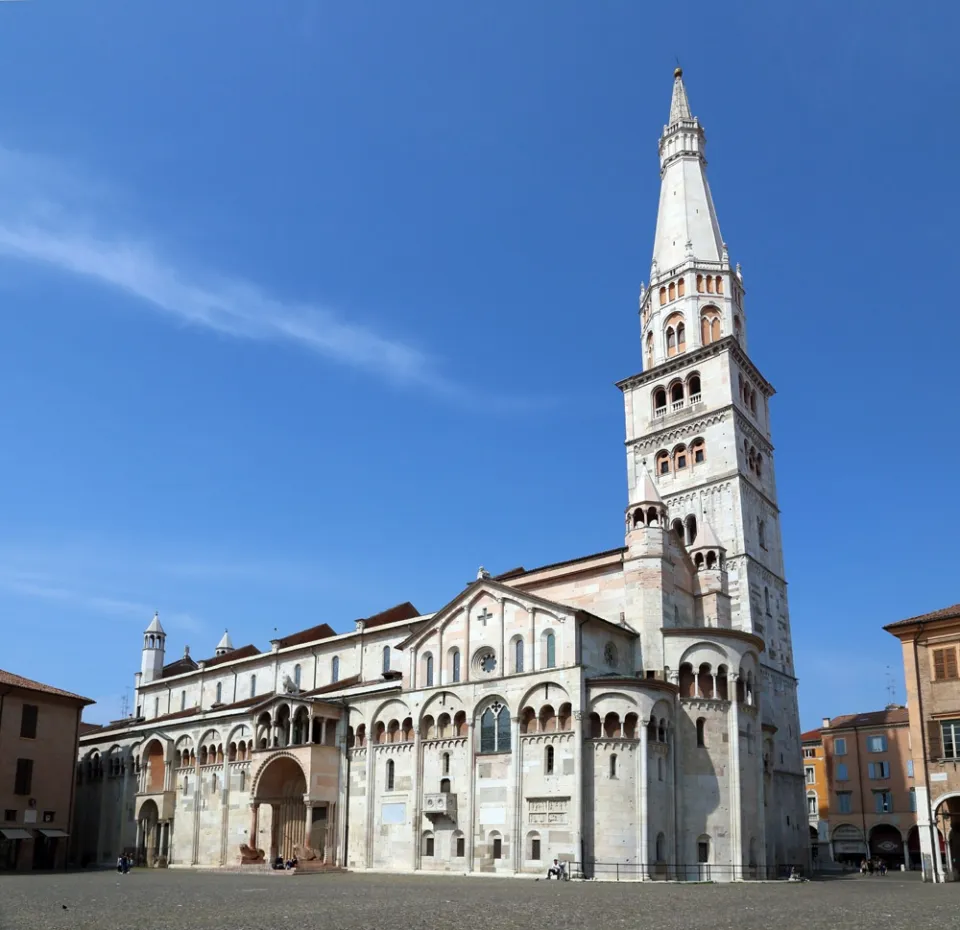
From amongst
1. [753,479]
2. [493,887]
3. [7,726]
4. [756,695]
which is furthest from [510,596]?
[7,726]

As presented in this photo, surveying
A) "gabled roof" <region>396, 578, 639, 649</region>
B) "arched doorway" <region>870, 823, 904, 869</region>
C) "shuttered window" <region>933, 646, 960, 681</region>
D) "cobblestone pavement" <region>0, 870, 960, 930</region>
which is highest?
"gabled roof" <region>396, 578, 639, 649</region>

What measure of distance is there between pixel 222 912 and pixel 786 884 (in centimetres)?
2489

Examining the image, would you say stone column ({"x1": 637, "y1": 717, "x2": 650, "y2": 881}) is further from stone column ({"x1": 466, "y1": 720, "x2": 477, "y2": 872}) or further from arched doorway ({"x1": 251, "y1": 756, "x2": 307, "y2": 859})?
arched doorway ({"x1": 251, "y1": 756, "x2": 307, "y2": 859})

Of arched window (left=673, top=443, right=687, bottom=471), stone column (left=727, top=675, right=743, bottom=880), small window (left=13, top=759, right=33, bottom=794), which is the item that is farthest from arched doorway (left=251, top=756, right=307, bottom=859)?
arched window (left=673, top=443, right=687, bottom=471)

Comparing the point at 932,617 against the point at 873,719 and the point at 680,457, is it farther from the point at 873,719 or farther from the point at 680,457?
the point at 873,719

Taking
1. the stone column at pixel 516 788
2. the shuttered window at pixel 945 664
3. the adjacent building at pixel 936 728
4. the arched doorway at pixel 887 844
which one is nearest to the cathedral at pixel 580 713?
the stone column at pixel 516 788

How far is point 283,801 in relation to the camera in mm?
53000

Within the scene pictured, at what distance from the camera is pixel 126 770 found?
212 ft

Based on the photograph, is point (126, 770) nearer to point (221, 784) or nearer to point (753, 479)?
point (221, 784)

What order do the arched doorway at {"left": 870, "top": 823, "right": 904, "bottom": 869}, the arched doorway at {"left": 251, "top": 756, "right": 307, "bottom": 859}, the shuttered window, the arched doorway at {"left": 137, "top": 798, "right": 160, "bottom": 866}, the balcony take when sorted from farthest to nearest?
the arched doorway at {"left": 870, "top": 823, "right": 904, "bottom": 869}
the arched doorway at {"left": 137, "top": 798, "right": 160, "bottom": 866}
the arched doorway at {"left": 251, "top": 756, "right": 307, "bottom": 859}
the balcony
the shuttered window

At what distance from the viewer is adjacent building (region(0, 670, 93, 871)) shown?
54.8 metres

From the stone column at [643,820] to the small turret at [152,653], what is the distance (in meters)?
52.8

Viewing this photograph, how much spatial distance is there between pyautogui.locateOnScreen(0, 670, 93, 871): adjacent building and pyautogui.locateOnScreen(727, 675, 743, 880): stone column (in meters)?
38.2

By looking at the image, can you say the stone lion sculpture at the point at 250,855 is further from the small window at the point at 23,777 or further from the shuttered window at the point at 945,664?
the shuttered window at the point at 945,664
